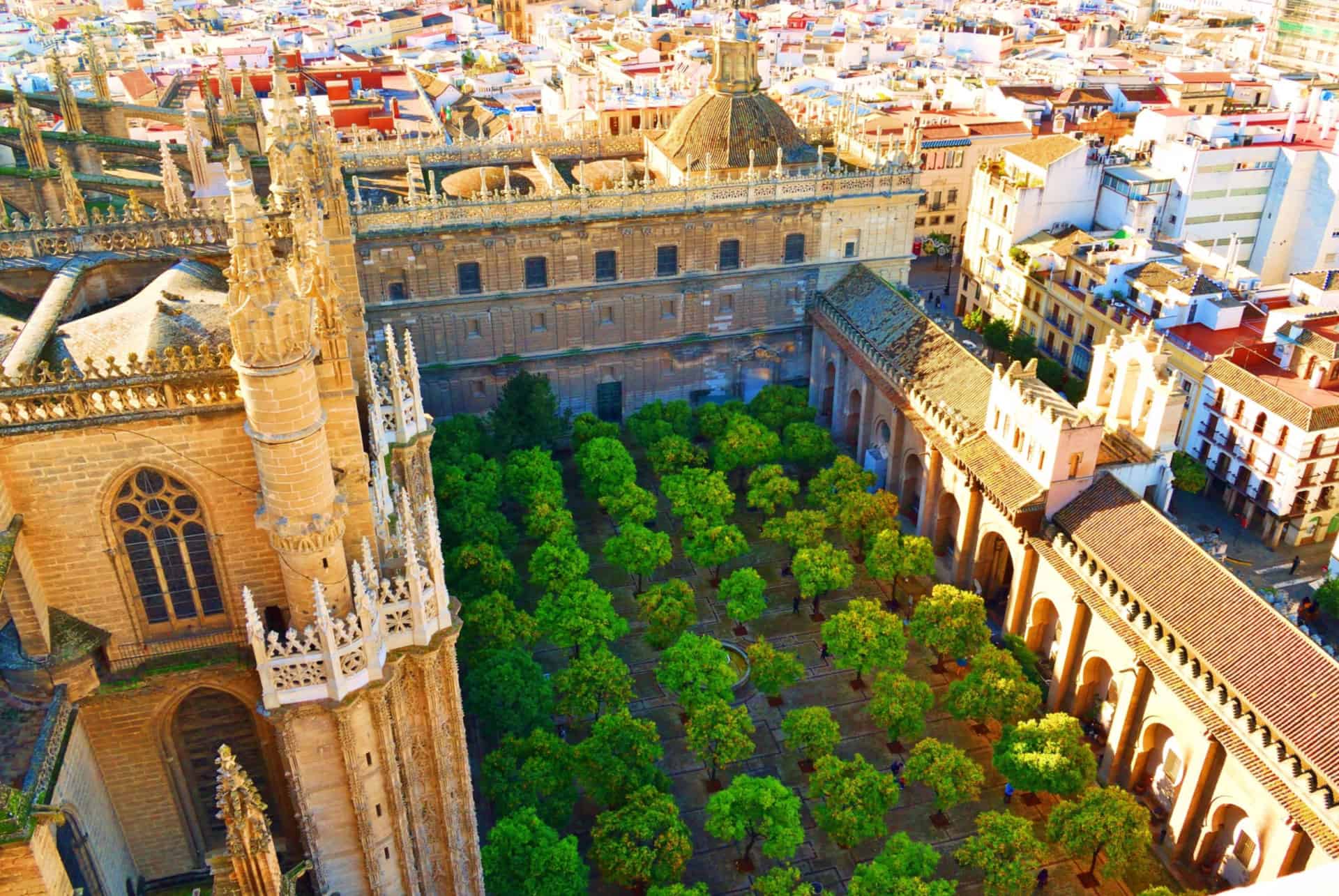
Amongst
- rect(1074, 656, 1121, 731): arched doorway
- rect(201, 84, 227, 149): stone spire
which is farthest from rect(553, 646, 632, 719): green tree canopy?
rect(201, 84, 227, 149): stone spire

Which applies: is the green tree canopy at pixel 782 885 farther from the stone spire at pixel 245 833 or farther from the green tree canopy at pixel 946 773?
the stone spire at pixel 245 833

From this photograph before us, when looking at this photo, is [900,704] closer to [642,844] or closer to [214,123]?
[642,844]

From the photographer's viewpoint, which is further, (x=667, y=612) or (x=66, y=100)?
(x=66, y=100)

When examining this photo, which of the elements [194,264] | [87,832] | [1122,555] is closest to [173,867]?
[87,832]

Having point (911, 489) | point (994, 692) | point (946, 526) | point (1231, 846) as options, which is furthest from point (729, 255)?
point (1231, 846)

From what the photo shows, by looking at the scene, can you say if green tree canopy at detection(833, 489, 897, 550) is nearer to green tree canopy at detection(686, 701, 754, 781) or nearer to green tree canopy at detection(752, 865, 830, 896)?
green tree canopy at detection(686, 701, 754, 781)

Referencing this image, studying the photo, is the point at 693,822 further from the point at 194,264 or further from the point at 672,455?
the point at 194,264
